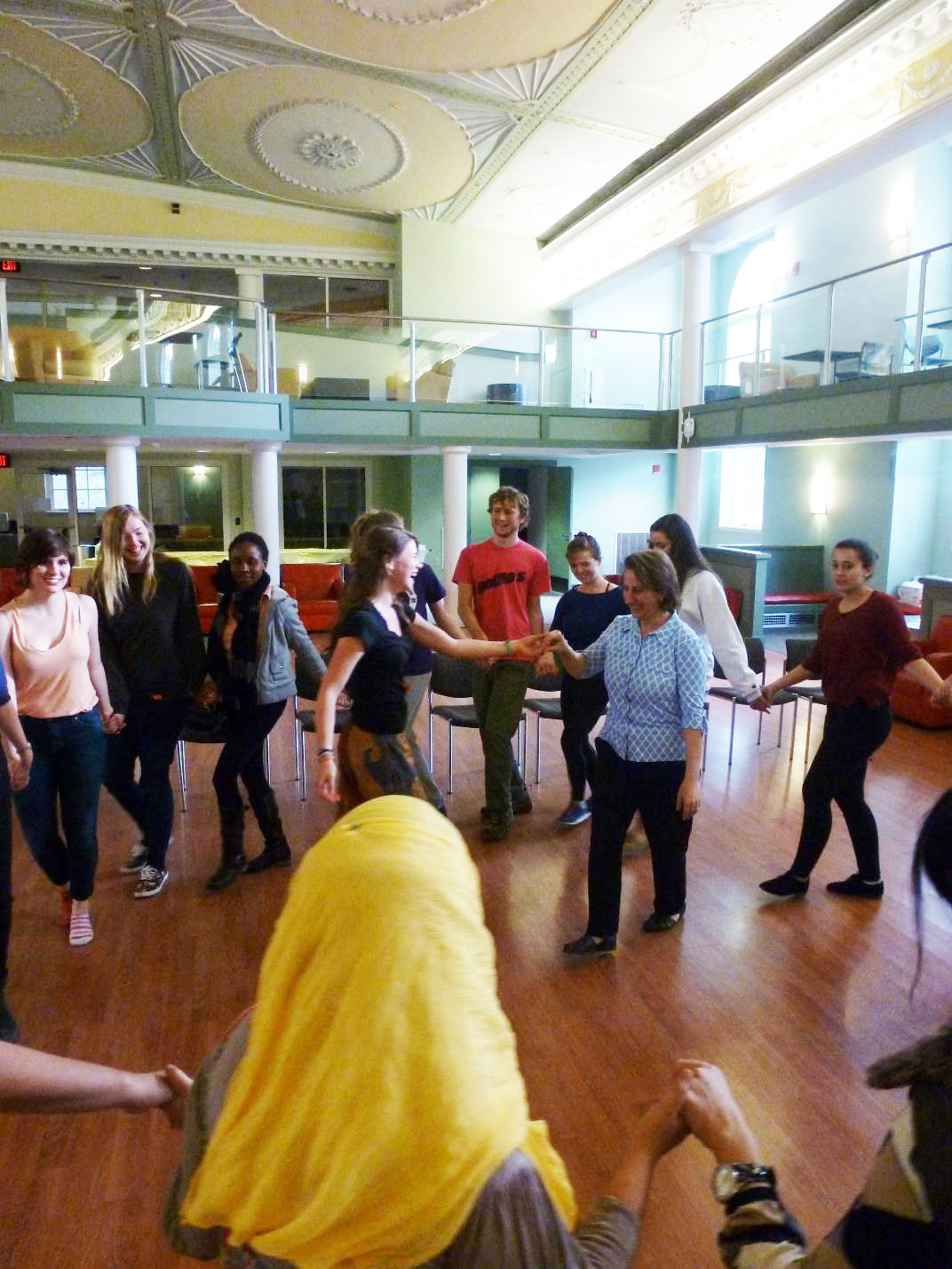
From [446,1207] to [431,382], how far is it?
11.7 m

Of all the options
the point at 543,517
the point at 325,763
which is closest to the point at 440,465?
the point at 543,517

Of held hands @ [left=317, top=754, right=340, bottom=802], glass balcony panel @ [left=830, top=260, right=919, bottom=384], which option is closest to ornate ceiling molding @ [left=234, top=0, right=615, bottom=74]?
glass balcony panel @ [left=830, top=260, right=919, bottom=384]

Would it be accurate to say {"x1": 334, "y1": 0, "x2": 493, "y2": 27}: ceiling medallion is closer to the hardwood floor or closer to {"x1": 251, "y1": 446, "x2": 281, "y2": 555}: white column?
{"x1": 251, "y1": 446, "x2": 281, "y2": 555}: white column

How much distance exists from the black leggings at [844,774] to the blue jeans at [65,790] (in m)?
3.02

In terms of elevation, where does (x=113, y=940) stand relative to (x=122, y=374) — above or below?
below

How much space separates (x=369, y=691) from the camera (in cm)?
301

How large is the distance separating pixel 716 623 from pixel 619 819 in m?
1.23

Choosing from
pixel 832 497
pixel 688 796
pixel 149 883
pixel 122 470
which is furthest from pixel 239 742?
pixel 832 497

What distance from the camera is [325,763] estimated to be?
3004mm

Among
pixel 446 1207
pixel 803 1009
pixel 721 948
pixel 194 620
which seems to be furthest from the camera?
pixel 194 620

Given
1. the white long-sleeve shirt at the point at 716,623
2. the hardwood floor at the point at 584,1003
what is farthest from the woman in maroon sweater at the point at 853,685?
→ the hardwood floor at the point at 584,1003

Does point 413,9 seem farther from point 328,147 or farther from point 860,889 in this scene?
point 860,889

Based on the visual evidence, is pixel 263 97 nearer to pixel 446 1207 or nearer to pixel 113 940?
pixel 113 940

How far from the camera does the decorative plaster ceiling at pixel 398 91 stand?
8586 mm
